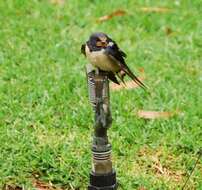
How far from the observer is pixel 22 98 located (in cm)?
452

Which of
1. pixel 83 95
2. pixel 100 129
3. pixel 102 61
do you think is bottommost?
pixel 83 95

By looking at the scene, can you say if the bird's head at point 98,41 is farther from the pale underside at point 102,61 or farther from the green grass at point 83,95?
the green grass at point 83,95

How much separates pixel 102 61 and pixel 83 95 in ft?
5.22

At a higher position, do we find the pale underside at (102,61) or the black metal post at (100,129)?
the pale underside at (102,61)

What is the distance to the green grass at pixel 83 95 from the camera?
3.81 metres

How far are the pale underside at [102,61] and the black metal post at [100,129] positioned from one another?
0.13 ft

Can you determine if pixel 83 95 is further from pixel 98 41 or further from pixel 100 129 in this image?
pixel 98 41

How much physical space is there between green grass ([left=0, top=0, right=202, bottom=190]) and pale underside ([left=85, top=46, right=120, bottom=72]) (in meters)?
0.82

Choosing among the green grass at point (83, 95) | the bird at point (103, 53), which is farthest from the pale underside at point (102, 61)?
the green grass at point (83, 95)

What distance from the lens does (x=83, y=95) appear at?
15.2ft

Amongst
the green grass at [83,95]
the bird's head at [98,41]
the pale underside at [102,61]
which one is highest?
the bird's head at [98,41]

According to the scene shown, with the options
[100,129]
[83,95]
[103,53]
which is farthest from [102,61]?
[83,95]

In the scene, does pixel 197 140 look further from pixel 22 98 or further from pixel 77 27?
pixel 77 27

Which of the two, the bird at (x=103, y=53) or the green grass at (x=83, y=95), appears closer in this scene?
the bird at (x=103, y=53)
